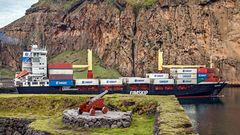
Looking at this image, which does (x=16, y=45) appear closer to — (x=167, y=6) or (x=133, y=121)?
(x=167, y=6)

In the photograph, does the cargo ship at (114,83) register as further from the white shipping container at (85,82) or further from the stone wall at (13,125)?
the stone wall at (13,125)

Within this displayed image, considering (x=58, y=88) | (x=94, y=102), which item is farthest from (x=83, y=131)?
(x=58, y=88)

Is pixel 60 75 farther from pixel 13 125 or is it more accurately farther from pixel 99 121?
pixel 99 121

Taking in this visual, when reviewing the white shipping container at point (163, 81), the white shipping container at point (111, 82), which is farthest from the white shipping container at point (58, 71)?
the white shipping container at point (163, 81)

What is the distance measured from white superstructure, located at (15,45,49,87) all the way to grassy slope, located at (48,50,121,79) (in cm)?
5029

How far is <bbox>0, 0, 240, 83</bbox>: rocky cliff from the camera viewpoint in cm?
15562

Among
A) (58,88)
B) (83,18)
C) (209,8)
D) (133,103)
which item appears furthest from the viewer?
(83,18)

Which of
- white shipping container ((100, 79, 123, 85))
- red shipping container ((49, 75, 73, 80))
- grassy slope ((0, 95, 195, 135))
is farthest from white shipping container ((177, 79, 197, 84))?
grassy slope ((0, 95, 195, 135))

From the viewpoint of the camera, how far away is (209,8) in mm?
157625

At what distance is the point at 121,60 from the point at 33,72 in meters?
70.4

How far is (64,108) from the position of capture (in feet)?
137

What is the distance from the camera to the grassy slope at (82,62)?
15259cm

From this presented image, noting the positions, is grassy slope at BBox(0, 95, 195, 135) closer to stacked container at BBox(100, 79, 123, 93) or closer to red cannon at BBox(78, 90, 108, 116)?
red cannon at BBox(78, 90, 108, 116)

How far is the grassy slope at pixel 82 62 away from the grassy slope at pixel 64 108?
103 m
